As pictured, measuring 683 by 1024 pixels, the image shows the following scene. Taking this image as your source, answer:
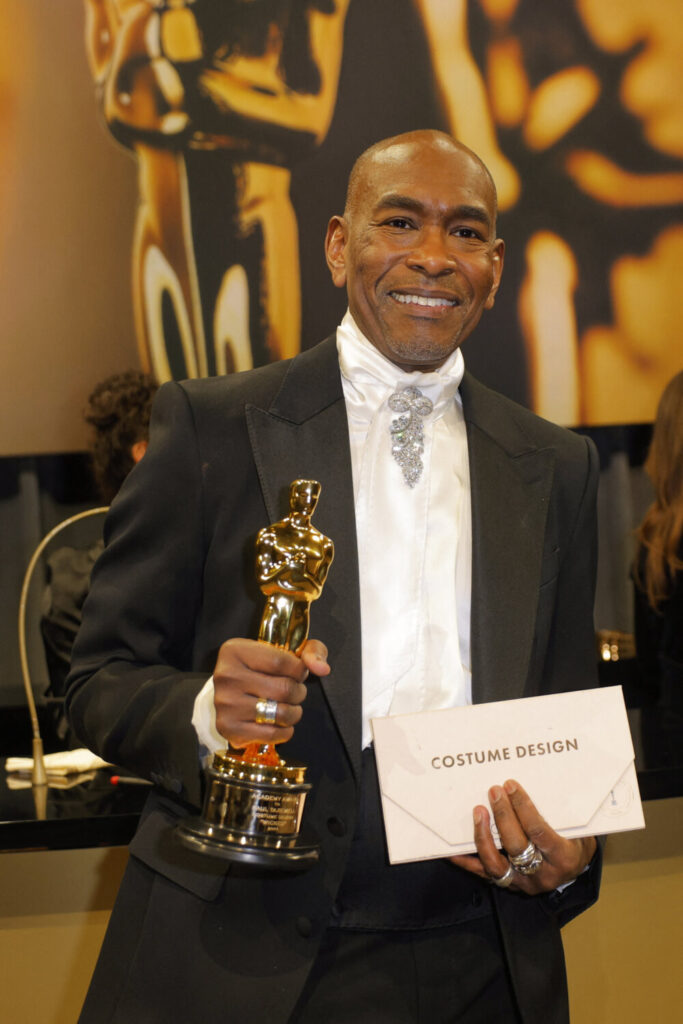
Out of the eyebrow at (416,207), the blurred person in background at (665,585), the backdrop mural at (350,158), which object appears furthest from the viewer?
the backdrop mural at (350,158)

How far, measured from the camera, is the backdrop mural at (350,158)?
3.68 meters

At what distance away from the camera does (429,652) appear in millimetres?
1404

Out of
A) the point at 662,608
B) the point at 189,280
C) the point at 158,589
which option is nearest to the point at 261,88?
the point at 189,280

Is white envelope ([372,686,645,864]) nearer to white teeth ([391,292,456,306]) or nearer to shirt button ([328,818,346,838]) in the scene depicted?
shirt button ([328,818,346,838])

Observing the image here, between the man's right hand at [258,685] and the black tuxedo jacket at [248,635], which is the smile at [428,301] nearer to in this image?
the black tuxedo jacket at [248,635]

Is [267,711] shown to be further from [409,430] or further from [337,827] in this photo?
[409,430]

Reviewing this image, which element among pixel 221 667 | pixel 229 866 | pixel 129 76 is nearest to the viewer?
pixel 221 667

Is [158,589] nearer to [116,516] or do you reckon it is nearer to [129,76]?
[116,516]

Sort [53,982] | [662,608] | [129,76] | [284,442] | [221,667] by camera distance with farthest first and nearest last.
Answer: [129,76], [662,608], [53,982], [284,442], [221,667]

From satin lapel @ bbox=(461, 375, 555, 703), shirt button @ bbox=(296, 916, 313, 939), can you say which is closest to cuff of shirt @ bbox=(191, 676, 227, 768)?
shirt button @ bbox=(296, 916, 313, 939)

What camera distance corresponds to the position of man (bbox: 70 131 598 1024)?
4.30ft

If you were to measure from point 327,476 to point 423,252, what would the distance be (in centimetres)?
32

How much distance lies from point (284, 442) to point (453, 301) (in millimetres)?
289

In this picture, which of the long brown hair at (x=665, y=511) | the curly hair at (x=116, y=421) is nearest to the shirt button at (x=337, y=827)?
the long brown hair at (x=665, y=511)
